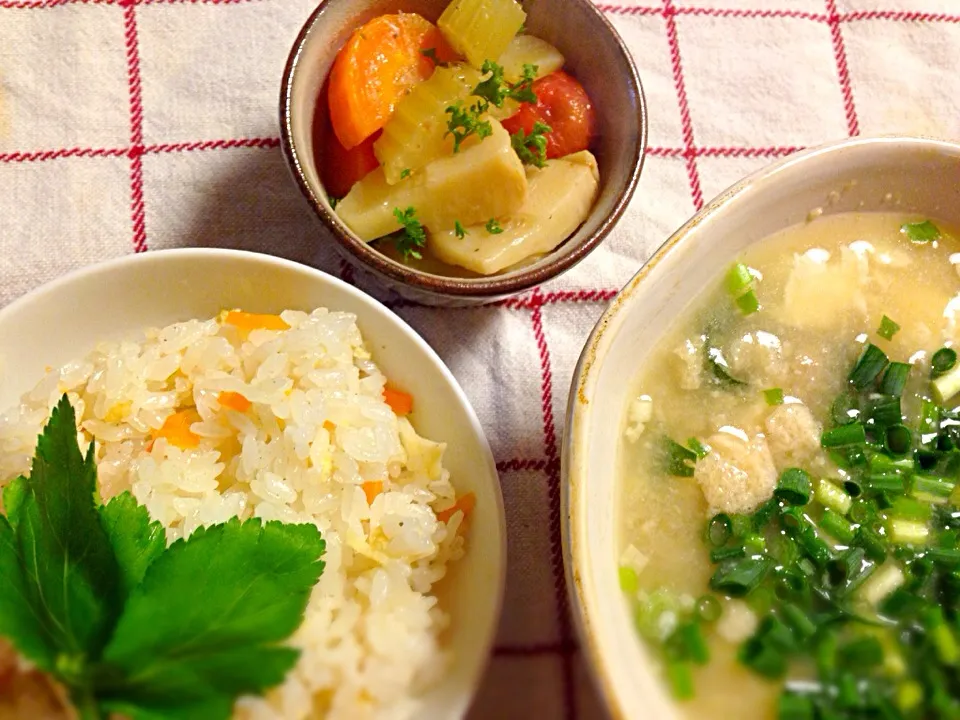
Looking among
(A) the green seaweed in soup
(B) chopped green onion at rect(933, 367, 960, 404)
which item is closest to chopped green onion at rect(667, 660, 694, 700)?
(A) the green seaweed in soup

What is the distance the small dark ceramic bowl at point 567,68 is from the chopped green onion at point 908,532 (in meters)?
0.65

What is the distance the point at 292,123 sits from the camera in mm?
1431

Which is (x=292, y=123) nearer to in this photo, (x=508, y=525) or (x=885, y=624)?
(x=508, y=525)

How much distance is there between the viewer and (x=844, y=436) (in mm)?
1354

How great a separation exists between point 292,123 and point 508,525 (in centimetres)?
81

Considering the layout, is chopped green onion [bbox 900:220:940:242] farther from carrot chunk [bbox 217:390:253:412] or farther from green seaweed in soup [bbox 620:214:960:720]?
carrot chunk [bbox 217:390:253:412]

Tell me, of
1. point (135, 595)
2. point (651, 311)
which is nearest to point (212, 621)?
point (135, 595)

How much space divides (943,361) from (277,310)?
3.73ft

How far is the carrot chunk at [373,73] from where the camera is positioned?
4.91 ft

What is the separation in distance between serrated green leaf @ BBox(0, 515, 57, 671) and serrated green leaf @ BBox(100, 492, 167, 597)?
0.11 metres

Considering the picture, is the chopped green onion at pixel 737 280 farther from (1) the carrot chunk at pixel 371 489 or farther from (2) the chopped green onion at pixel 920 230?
(1) the carrot chunk at pixel 371 489

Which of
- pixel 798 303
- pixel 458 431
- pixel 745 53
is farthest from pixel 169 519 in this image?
pixel 745 53

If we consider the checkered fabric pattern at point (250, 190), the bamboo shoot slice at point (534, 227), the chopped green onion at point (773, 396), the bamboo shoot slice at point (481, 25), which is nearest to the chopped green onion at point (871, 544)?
the chopped green onion at point (773, 396)

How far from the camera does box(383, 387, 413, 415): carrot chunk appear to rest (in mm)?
1478
